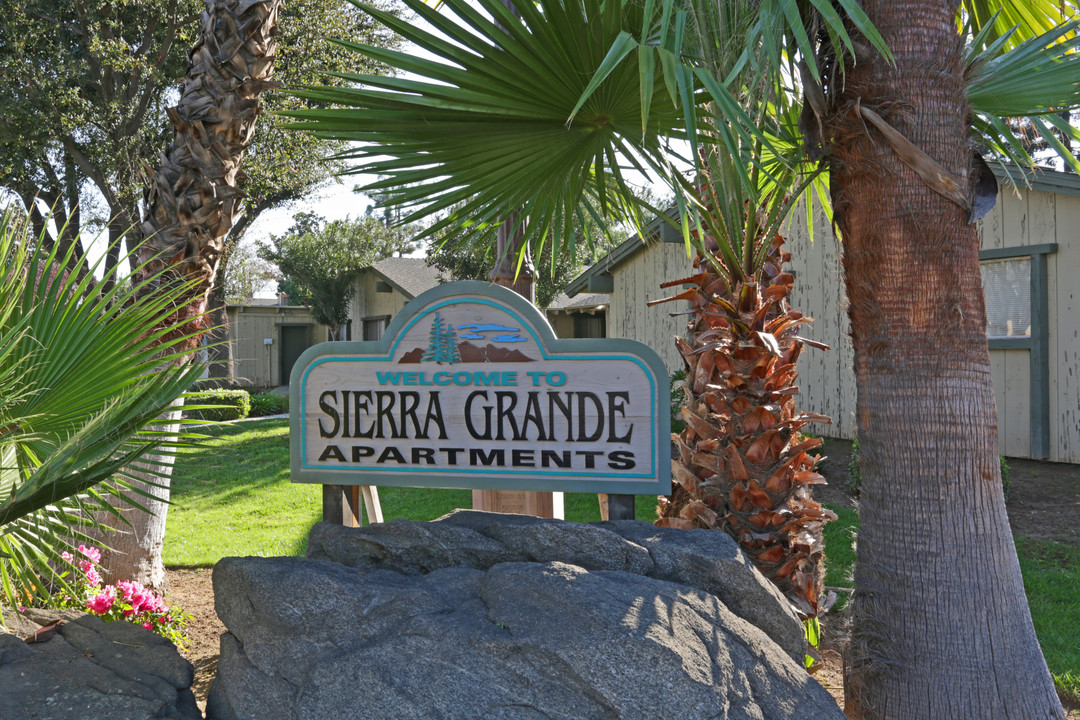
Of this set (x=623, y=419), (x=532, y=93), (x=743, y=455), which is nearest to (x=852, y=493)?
(x=743, y=455)

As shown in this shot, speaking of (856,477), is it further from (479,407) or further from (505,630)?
(505,630)

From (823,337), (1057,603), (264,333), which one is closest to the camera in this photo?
(1057,603)

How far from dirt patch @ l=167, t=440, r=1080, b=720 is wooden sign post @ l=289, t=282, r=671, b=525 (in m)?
1.53

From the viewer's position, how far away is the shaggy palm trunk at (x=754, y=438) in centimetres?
352

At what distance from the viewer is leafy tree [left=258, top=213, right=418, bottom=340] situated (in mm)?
25750

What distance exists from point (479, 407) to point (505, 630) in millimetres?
1096

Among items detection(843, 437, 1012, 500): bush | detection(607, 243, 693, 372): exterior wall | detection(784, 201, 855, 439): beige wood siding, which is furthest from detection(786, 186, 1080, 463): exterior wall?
detection(607, 243, 693, 372): exterior wall

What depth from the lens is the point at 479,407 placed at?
340 cm

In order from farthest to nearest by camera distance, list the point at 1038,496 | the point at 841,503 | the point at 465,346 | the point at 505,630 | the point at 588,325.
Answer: the point at 588,325
the point at 841,503
the point at 1038,496
the point at 465,346
the point at 505,630

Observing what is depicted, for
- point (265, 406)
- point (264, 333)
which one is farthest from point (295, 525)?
point (264, 333)

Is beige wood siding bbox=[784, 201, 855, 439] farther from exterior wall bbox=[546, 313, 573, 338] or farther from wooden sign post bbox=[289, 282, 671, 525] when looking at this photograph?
exterior wall bbox=[546, 313, 573, 338]

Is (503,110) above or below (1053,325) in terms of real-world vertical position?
above

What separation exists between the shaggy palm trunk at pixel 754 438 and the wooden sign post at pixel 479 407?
16.7 inches

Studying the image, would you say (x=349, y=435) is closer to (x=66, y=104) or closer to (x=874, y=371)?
(x=874, y=371)
